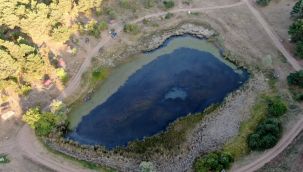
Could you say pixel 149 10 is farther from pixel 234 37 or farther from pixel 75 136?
pixel 75 136

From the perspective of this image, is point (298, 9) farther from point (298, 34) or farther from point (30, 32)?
point (30, 32)

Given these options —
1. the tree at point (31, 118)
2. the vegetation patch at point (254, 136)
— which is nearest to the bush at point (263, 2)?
the vegetation patch at point (254, 136)

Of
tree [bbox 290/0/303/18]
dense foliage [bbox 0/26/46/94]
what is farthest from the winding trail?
tree [bbox 290/0/303/18]

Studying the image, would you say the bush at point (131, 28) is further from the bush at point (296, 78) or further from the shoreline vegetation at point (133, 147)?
the bush at point (296, 78)

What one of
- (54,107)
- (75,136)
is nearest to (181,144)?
(75,136)

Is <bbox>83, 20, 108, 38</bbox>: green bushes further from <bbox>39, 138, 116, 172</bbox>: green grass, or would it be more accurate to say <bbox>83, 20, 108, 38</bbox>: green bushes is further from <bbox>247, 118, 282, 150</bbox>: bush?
<bbox>247, 118, 282, 150</bbox>: bush

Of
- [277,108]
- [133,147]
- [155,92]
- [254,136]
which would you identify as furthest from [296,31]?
[133,147]

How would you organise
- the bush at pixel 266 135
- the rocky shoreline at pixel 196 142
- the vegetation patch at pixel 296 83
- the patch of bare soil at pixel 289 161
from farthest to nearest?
the vegetation patch at pixel 296 83, the rocky shoreline at pixel 196 142, the bush at pixel 266 135, the patch of bare soil at pixel 289 161
